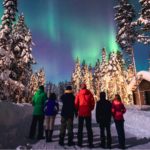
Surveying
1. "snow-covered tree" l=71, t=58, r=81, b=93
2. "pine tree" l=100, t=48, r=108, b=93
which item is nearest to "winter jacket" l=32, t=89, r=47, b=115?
"pine tree" l=100, t=48, r=108, b=93

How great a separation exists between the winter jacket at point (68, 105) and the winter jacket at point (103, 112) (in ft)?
3.14

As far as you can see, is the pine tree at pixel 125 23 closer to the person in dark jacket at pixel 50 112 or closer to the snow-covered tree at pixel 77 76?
the person in dark jacket at pixel 50 112

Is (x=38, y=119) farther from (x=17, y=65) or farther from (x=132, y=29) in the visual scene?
(x=132, y=29)

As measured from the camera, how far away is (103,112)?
10969 mm

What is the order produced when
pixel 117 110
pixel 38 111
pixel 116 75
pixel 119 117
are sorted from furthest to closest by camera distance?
1. pixel 116 75
2. pixel 38 111
3. pixel 117 110
4. pixel 119 117

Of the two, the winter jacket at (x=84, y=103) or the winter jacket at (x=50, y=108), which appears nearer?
the winter jacket at (x=84, y=103)

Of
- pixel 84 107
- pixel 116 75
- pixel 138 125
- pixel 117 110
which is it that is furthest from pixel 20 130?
pixel 116 75

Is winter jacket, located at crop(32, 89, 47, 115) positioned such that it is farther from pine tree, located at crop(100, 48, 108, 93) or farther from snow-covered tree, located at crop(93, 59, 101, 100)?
snow-covered tree, located at crop(93, 59, 101, 100)

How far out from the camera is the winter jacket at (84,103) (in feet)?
35.9

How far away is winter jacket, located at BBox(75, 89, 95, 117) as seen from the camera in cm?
1095

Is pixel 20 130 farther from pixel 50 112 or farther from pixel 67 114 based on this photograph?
pixel 67 114

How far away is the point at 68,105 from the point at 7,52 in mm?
24906

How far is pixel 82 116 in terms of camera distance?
35.9 feet

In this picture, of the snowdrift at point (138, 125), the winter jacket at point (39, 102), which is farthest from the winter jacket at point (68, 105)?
the snowdrift at point (138, 125)
